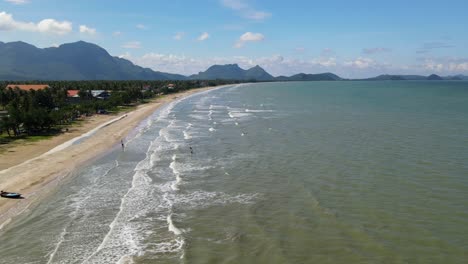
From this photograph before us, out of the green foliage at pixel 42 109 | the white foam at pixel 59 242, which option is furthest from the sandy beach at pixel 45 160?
the white foam at pixel 59 242

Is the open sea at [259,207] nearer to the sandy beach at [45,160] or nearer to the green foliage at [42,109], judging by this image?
the sandy beach at [45,160]

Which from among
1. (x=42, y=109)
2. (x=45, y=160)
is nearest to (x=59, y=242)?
(x=45, y=160)

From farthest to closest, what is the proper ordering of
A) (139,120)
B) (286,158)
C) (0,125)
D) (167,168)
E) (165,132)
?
(139,120) < (165,132) < (0,125) < (286,158) < (167,168)

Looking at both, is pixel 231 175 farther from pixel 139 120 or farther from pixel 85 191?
pixel 139 120

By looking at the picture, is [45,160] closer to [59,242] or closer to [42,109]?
[59,242]

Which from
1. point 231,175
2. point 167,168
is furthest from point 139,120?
point 231,175

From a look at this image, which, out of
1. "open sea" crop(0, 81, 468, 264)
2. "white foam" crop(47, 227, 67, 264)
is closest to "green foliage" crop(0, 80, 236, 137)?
"open sea" crop(0, 81, 468, 264)

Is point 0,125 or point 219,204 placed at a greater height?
point 0,125
